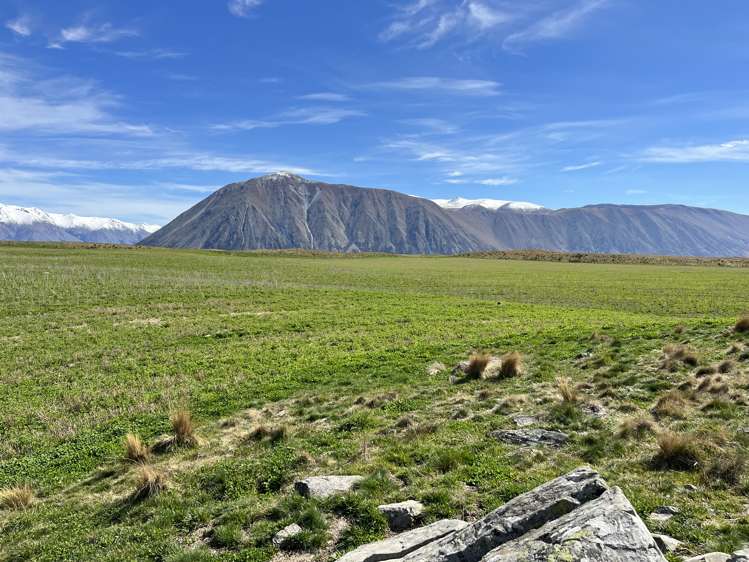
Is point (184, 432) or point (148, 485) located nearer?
point (148, 485)

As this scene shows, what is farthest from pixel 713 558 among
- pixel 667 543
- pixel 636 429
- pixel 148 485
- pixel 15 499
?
pixel 15 499

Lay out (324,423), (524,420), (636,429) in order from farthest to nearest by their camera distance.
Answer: (324,423) → (524,420) → (636,429)

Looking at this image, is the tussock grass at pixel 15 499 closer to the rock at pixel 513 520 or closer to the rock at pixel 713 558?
the rock at pixel 513 520

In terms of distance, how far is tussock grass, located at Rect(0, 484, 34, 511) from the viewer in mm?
9781

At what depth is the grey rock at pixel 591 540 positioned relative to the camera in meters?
4.52

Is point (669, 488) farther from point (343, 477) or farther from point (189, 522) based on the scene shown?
point (189, 522)

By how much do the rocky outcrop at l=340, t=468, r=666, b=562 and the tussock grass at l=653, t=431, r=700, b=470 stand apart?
10.9 feet

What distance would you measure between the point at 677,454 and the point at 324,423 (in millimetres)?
8873

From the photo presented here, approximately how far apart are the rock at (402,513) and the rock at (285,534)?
59.3 inches

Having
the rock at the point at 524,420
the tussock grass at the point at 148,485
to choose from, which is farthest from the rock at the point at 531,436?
the tussock grass at the point at 148,485

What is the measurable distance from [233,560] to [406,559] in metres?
3.23

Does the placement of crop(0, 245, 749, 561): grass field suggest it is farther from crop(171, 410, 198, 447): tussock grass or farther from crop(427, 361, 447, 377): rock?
crop(427, 361, 447, 377): rock

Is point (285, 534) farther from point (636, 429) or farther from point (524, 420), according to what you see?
point (636, 429)

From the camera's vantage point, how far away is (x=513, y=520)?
19.2 ft
